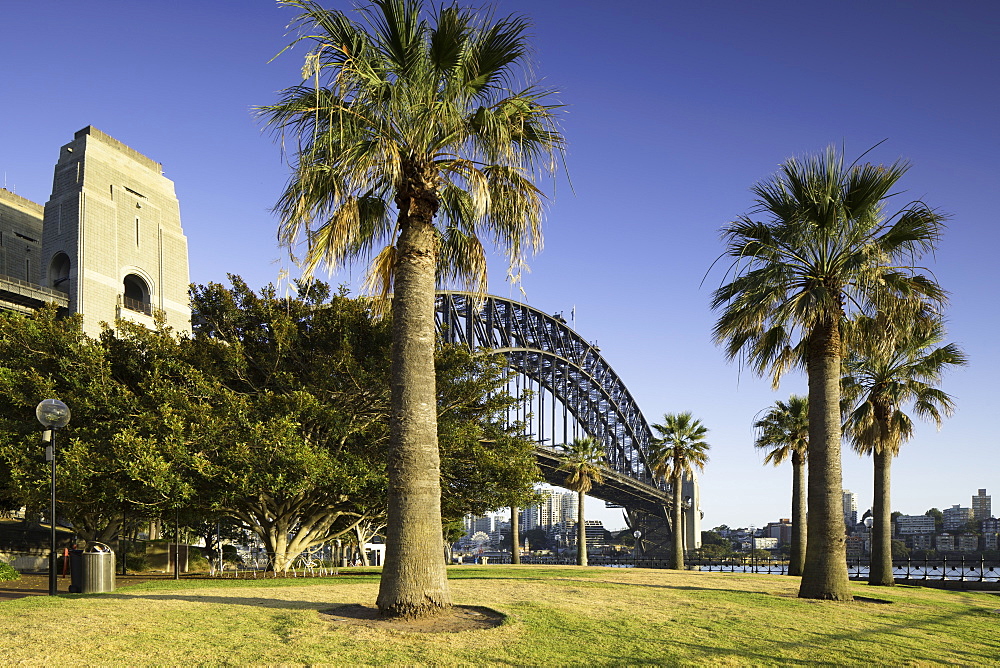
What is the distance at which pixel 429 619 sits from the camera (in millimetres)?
11047

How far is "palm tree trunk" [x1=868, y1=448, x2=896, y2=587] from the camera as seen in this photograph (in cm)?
3020

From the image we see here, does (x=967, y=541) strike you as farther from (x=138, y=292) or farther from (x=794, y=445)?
(x=138, y=292)

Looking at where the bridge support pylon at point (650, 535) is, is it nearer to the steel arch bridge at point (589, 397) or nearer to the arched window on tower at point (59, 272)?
the steel arch bridge at point (589, 397)

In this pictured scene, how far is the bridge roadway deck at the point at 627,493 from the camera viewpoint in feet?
272

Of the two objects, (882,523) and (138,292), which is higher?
(138,292)

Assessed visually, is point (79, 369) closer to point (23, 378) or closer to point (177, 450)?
point (23, 378)

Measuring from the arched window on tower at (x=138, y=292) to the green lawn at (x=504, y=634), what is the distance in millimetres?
41782

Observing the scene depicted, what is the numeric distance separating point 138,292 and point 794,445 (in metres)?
44.4

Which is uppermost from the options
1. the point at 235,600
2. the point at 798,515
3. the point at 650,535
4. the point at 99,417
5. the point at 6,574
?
the point at 99,417

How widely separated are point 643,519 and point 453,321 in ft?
167

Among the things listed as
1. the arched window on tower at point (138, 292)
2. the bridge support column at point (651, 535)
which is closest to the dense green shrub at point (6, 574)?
the arched window on tower at point (138, 292)

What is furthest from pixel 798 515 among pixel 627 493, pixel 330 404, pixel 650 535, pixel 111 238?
pixel 650 535

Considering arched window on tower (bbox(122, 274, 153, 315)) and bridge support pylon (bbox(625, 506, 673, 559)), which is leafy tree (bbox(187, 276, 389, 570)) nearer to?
arched window on tower (bbox(122, 274, 153, 315))

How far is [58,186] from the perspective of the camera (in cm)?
5241
